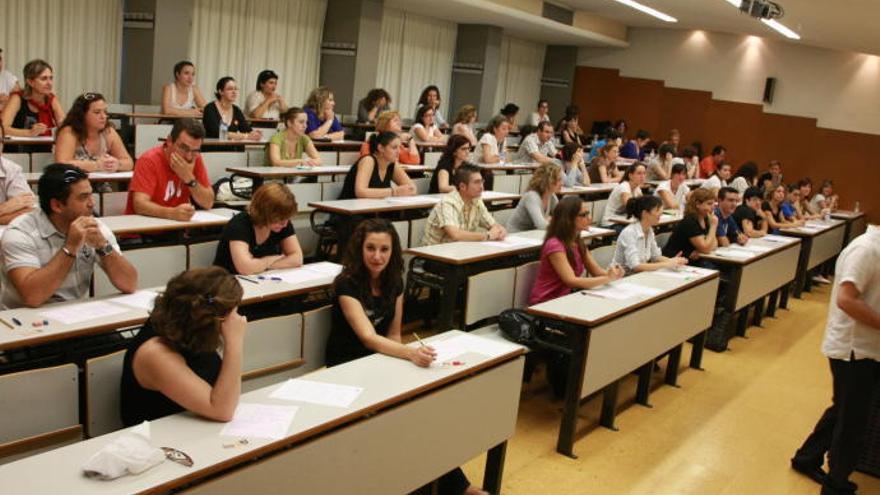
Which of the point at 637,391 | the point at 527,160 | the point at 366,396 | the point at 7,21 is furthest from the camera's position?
the point at 527,160

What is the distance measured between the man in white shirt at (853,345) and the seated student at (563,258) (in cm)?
133

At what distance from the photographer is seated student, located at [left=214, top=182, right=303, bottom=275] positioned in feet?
11.8

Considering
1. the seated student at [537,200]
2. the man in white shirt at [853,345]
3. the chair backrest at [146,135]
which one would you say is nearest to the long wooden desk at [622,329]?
the man in white shirt at [853,345]

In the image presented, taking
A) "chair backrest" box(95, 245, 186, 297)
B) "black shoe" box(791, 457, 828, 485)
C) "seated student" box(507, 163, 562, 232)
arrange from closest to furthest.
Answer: "chair backrest" box(95, 245, 186, 297), "black shoe" box(791, 457, 828, 485), "seated student" box(507, 163, 562, 232)

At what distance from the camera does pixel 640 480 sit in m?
3.64

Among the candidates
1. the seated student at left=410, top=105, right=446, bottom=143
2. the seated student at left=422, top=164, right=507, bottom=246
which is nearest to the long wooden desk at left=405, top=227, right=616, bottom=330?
the seated student at left=422, top=164, right=507, bottom=246

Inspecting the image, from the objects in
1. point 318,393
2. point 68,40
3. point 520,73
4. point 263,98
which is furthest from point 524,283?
point 520,73

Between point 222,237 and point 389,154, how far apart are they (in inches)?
97.9

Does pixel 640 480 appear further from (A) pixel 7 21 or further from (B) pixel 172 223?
(A) pixel 7 21

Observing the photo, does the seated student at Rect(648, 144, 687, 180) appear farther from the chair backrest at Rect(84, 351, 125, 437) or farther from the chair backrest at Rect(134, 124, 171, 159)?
the chair backrest at Rect(84, 351, 125, 437)

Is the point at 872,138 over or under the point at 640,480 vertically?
over

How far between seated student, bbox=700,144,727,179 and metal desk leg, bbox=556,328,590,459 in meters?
9.83

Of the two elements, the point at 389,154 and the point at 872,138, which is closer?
the point at 389,154

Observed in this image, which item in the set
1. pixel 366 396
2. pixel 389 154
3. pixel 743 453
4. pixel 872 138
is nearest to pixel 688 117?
pixel 872 138
